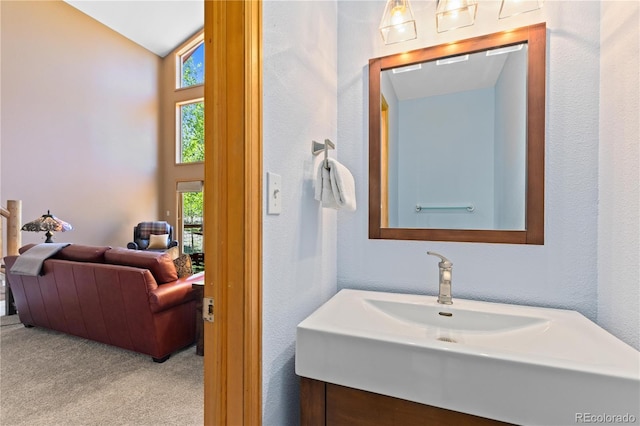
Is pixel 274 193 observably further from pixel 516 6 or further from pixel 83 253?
pixel 83 253

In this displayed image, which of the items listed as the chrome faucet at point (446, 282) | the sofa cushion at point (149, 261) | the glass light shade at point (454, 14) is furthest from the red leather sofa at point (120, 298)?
the glass light shade at point (454, 14)

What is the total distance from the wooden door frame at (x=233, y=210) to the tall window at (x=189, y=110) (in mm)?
5986

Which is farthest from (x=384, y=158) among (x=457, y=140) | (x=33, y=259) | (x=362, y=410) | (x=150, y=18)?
(x=150, y=18)

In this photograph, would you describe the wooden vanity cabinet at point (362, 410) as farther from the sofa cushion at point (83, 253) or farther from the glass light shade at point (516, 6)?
the sofa cushion at point (83, 253)

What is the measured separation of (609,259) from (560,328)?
0.29 m

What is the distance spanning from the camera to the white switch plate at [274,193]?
80 centimetres

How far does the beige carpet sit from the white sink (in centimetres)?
126

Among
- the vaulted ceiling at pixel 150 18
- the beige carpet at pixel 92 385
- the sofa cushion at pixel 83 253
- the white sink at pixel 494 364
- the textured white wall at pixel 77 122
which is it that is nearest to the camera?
the white sink at pixel 494 364

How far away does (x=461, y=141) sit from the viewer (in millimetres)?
1221

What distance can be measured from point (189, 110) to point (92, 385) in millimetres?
5816

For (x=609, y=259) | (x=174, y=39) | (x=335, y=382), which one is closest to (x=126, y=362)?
(x=335, y=382)

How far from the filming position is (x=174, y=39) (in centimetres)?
606

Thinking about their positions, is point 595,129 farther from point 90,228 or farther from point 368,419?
point 90,228

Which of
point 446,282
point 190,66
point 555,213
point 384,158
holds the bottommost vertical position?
point 446,282
